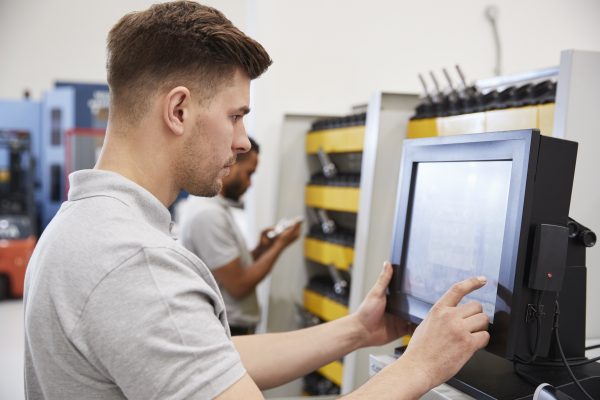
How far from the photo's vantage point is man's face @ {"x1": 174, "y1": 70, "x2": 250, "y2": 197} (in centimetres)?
113

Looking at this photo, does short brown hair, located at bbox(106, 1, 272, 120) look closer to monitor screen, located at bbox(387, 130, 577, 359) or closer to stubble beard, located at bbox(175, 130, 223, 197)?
stubble beard, located at bbox(175, 130, 223, 197)

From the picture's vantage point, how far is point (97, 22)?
361 inches

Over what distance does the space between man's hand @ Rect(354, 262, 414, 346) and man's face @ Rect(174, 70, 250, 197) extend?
0.49 meters

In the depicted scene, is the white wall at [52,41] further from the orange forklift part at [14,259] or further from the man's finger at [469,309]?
the man's finger at [469,309]

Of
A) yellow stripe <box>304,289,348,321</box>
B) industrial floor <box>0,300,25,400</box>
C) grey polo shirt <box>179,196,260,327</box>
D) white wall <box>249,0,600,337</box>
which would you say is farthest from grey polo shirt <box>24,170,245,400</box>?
industrial floor <box>0,300,25,400</box>

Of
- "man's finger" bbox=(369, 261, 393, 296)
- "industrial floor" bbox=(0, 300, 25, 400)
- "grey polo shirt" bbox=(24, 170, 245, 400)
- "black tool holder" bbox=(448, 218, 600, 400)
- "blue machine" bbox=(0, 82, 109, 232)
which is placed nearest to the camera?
"grey polo shirt" bbox=(24, 170, 245, 400)

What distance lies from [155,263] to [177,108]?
1.03 feet

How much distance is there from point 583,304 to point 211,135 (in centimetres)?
85

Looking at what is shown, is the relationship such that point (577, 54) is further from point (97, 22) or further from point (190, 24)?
point (97, 22)

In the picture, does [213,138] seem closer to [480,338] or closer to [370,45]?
[480,338]

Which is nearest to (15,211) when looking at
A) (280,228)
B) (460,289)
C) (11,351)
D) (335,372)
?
(11,351)

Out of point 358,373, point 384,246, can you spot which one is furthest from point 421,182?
point 358,373

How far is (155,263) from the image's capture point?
0.95 meters

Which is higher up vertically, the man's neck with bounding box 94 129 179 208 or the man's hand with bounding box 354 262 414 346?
the man's neck with bounding box 94 129 179 208
